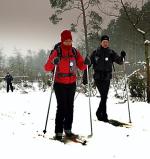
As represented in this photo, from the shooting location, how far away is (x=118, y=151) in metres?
6.64

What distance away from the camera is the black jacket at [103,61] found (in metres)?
9.40

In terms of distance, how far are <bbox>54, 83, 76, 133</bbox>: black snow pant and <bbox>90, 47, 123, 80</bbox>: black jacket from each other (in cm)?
204

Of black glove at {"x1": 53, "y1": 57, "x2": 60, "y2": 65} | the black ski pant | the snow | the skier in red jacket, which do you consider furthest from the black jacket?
black glove at {"x1": 53, "y1": 57, "x2": 60, "y2": 65}

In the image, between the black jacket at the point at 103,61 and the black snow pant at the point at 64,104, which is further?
the black jacket at the point at 103,61

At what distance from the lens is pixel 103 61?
9383mm

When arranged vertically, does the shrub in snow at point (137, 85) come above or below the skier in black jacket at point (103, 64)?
below

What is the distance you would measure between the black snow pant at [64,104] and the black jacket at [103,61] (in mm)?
2043

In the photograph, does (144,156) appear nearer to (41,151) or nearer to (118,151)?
(118,151)

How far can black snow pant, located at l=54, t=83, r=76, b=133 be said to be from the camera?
291 inches

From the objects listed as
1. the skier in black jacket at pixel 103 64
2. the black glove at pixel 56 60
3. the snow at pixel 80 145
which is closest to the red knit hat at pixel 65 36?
the black glove at pixel 56 60

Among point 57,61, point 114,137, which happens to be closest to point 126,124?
point 114,137

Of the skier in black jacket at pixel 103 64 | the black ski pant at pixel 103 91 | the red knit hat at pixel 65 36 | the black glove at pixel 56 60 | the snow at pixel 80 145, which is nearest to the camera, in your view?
the snow at pixel 80 145

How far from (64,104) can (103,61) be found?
2391 millimetres

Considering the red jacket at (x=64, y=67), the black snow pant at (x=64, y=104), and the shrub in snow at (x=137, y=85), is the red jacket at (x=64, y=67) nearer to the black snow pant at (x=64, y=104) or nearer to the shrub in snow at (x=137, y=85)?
the black snow pant at (x=64, y=104)
